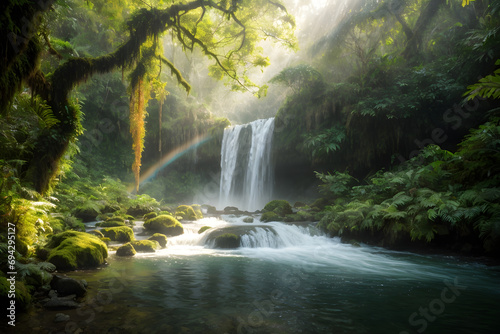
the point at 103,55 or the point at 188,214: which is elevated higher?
the point at 103,55

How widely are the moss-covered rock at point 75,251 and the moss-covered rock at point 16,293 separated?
70.9 inches

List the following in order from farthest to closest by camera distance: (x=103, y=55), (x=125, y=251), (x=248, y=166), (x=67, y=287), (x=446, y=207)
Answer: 1. (x=248, y=166)
2. (x=103, y=55)
3. (x=125, y=251)
4. (x=446, y=207)
5. (x=67, y=287)

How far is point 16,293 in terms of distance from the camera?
3.15 metres

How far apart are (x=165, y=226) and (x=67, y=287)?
20.6 ft

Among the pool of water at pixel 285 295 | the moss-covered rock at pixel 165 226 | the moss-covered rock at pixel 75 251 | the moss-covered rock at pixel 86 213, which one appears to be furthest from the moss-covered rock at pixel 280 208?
the moss-covered rock at pixel 75 251

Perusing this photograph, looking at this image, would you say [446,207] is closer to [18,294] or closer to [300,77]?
[18,294]

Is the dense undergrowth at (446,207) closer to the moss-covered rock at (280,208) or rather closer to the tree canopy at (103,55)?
the moss-covered rock at (280,208)

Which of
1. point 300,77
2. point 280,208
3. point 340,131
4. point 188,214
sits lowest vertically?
point 188,214

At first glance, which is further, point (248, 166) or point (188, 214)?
point (248, 166)

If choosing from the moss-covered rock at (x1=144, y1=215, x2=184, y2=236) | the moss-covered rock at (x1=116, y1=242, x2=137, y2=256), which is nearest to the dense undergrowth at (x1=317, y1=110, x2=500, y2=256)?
the moss-covered rock at (x1=144, y1=215, x2=184, y2=236)

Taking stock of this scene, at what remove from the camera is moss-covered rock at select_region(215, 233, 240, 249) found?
8547 millimetres

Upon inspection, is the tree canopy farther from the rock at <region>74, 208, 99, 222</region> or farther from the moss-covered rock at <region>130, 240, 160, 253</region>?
the rock at <region>74, 208, 99, 222</region>

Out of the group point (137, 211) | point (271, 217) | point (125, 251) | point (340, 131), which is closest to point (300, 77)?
point (340, 131)

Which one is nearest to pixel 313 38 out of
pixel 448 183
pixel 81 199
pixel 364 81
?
pixel 364 81
